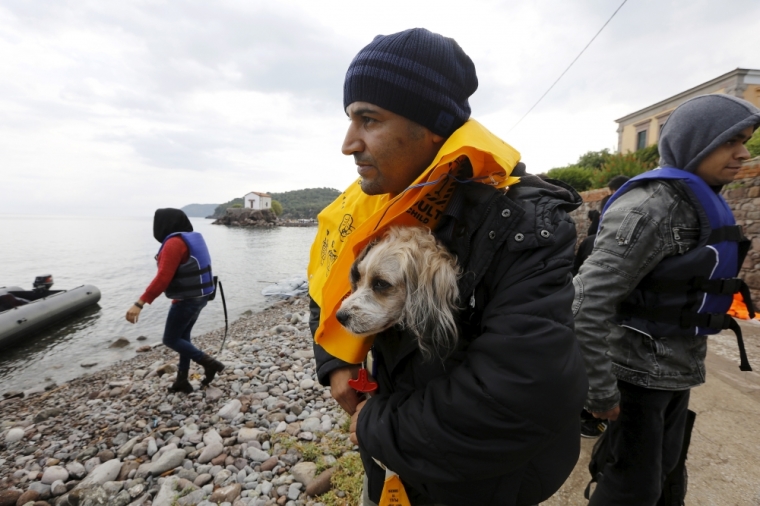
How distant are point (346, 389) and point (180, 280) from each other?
518 centimetres

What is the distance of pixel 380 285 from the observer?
4.87 feet

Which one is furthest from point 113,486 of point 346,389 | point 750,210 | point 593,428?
point 750,210

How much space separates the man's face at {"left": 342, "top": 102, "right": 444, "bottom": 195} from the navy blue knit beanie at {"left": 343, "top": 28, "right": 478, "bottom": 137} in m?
0.04

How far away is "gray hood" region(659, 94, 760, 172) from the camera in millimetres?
2008

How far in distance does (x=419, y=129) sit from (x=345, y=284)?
0.76 metres

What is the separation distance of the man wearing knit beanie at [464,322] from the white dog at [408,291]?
32 mm

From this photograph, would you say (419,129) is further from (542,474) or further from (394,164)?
(542,474)

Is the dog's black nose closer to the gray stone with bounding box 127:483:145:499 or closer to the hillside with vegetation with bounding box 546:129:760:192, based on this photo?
the gray stone with bounding box 127:483:145:499

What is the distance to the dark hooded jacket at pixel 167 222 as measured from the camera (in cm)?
589

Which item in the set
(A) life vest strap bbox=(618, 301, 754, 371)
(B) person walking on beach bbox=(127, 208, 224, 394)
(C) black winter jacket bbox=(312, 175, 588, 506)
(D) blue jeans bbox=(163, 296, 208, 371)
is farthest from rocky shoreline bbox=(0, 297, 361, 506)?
(A) life vest strap bbox=(618, 301, 754, 371)

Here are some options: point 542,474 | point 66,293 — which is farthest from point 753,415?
point 66,293

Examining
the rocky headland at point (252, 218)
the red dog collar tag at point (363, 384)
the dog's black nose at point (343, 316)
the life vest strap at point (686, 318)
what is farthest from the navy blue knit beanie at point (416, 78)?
the rocky headland at point (252, 218)

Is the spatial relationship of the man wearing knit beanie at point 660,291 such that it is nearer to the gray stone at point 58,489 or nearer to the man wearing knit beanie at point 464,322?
the man wearing knit beanie at point 464,322

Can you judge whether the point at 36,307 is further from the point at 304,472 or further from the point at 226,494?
the point at 304,472
